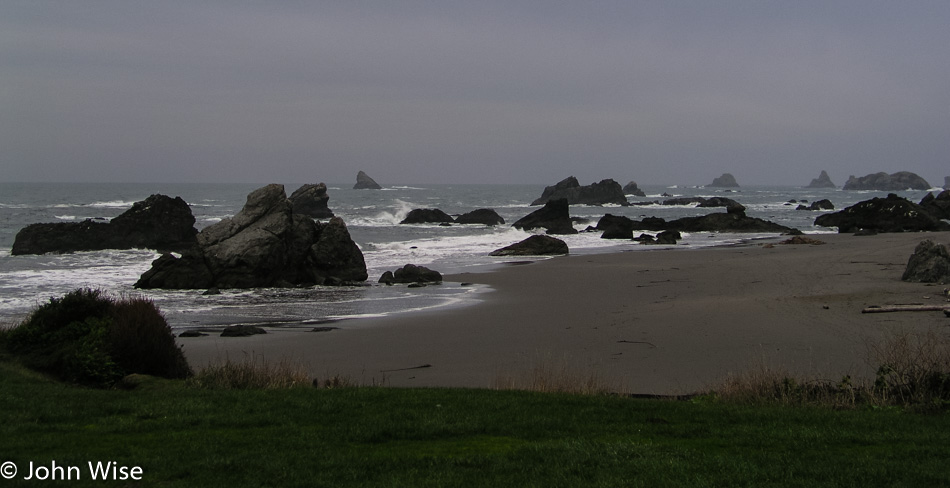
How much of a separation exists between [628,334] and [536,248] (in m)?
22.8

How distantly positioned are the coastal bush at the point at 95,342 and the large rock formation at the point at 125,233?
26.0m

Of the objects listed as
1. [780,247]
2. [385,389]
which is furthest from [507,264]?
[385,389]

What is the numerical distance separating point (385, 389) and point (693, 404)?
12.7ft

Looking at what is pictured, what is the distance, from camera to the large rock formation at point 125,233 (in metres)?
36.7

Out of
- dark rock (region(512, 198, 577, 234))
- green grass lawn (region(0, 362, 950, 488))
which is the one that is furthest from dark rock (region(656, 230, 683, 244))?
green grass lawn (region(0, 362, 950, 488))

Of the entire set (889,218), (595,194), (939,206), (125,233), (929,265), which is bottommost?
(929,265)

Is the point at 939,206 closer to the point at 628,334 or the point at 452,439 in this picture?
the point at 628,334

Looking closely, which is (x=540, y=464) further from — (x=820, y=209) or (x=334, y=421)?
(x=820, y=209)

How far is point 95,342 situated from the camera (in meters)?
10.4

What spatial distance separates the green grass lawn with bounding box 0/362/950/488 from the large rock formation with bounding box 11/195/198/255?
30.4 m

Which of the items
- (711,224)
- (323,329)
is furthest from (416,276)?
(711,224)

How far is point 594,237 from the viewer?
50750 mm

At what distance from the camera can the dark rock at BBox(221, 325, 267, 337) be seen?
15.4m

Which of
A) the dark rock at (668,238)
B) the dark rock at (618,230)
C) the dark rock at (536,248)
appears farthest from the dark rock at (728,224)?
the dark rock at (536,248)
